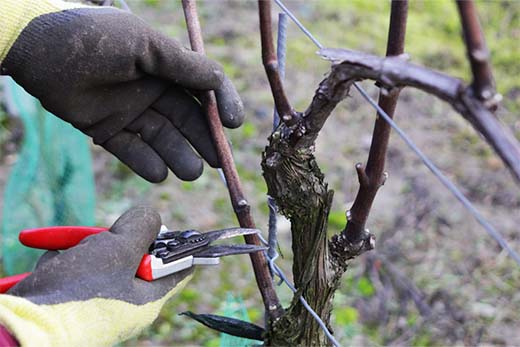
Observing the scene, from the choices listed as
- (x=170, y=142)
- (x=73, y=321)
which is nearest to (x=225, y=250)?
(x=73, y=321)

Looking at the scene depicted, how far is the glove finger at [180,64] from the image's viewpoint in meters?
1.35

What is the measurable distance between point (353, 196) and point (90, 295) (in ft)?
6.91

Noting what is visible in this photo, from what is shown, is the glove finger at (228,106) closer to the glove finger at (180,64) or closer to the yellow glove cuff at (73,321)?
the glove finger at (180,64)

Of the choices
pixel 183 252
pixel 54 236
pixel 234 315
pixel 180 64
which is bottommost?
pixel 234 315

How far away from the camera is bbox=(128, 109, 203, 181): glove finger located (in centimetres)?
157

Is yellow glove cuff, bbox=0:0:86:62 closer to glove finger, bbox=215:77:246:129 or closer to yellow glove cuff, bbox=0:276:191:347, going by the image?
glove finger, bbox=215:77:246:129

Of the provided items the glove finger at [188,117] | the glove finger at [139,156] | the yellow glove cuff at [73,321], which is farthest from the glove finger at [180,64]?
the yellow glove cuff at [73,321]

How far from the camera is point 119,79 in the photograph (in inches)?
55.9

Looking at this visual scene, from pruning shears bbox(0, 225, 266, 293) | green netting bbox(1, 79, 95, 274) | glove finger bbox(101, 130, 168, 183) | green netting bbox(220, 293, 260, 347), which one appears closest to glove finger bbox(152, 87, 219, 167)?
glove finger bbox(101, 130, 168, 183)

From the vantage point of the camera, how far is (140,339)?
2.48 metres

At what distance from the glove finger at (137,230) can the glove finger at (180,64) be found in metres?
0.30

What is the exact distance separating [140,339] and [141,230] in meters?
1.36

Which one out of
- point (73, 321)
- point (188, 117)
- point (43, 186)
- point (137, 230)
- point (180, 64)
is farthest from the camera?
point (43, 186)

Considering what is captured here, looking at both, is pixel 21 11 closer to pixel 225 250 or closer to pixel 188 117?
pixel 188 117
